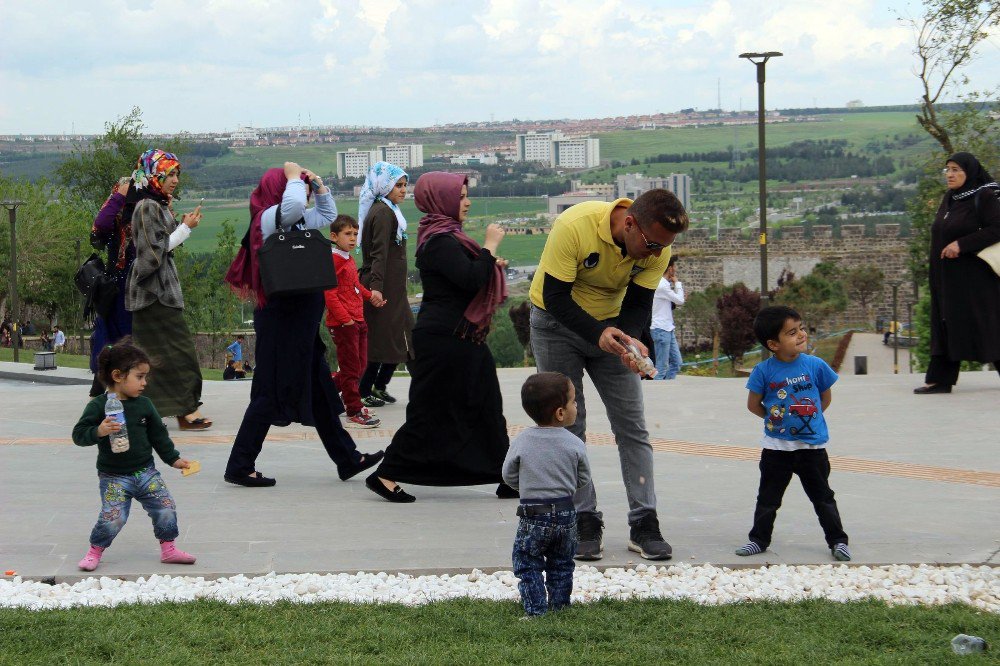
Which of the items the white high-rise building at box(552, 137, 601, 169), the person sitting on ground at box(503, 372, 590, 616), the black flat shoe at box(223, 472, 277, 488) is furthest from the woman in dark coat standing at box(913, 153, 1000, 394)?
the white high-rise building at box(552, 137, 601, 169)

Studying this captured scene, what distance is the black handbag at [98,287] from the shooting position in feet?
A: 30.4

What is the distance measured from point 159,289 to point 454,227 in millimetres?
3121

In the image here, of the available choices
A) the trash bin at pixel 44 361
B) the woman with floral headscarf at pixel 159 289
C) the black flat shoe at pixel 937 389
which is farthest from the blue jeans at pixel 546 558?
the trash bin at pixel 44 361

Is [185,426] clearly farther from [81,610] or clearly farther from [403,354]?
[81,610]

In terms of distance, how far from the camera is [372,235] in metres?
10.0

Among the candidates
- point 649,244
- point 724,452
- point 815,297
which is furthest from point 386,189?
point 815,297

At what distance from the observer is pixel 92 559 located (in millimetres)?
5699

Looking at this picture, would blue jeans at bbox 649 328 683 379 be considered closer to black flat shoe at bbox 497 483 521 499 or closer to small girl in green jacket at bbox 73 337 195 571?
black flat shoe at bbox 497 483 521 499

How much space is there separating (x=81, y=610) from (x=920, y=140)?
18802 cm

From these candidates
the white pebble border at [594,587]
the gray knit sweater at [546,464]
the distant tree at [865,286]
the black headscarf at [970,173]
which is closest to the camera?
the gray knit sweater at [546,464]

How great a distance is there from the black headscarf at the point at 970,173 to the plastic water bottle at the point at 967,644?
6.59m

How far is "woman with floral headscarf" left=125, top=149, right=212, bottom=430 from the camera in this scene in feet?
29.2

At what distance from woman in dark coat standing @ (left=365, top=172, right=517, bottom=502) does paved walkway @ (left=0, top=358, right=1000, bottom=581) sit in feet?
0.89

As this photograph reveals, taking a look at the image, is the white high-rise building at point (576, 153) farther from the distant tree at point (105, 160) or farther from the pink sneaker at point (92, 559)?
the pink sneaker at point (92, 559)
